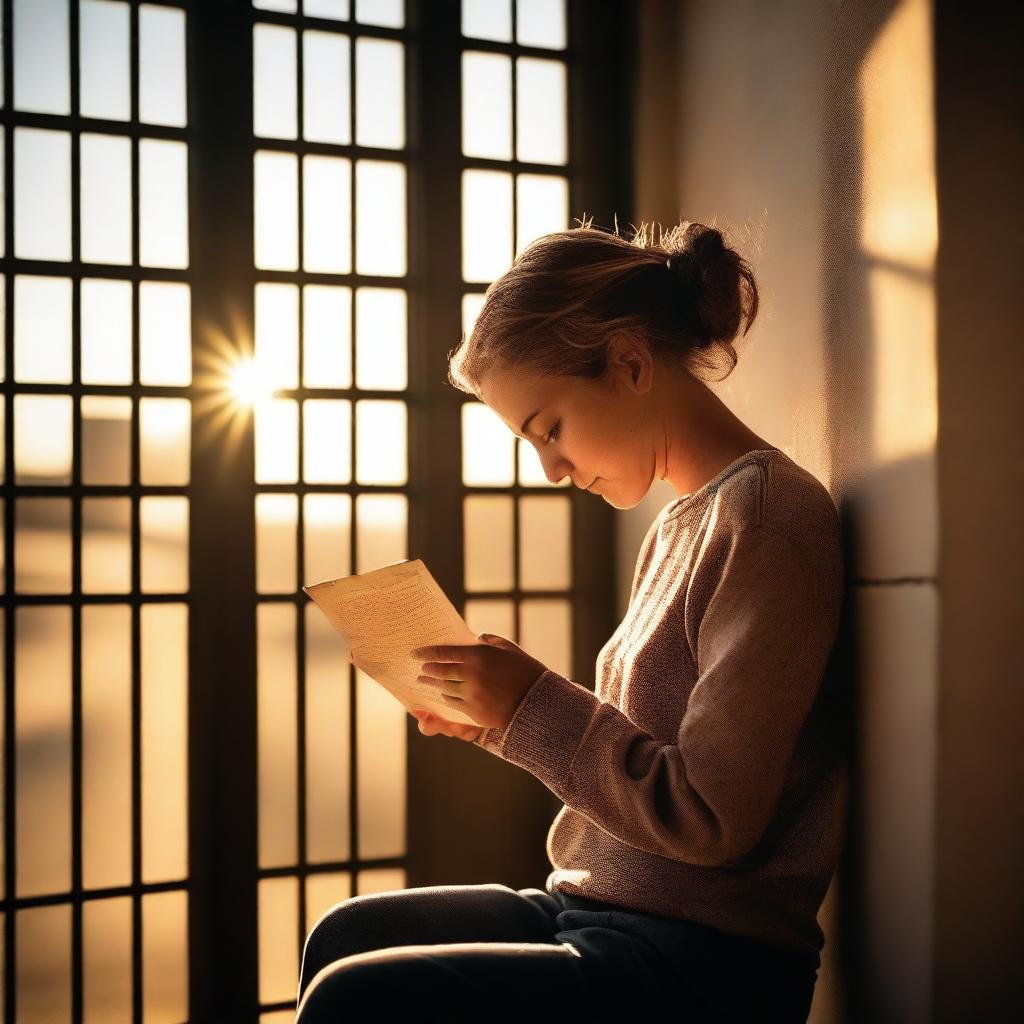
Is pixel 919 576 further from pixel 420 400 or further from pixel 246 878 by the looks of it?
pixel 246 878

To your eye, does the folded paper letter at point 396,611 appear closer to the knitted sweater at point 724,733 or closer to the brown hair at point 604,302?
the knitted sweater at point 724,733

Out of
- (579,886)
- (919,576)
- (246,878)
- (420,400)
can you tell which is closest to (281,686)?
(246,878)

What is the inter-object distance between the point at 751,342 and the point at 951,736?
2.65 feet

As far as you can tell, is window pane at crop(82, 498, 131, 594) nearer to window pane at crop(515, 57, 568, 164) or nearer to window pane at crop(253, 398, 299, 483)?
window pane at crop(253, 398, 299, 483)

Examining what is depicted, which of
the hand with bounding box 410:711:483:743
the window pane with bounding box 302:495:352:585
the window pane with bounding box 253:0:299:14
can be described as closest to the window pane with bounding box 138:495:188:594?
the window pane with bounding box 302:495:352:585

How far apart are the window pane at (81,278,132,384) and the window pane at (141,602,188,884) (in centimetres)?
28

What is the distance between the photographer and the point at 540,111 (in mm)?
2211

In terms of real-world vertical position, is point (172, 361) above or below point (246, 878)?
above

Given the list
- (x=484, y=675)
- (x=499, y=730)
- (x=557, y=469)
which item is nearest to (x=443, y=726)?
(x=499, y=730)

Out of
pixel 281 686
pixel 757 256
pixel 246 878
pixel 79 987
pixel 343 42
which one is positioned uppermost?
pixel 343 42

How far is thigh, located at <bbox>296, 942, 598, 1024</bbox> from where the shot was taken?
100 cm

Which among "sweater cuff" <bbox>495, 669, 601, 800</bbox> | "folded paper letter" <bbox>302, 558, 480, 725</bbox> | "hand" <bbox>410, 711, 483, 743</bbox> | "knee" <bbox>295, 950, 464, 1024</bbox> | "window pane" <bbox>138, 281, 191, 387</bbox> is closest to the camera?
"knee" <bbox>295, 950, 464, 1024</bbox>

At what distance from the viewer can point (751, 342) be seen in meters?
1.66

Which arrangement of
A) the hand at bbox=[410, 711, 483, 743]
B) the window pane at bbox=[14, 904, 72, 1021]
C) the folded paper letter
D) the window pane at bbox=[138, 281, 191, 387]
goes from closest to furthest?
the folded paper letter → the hand at bbox=[410, 711, 483, 743] → the window pane at bbox=[14, 904, 72, 1021] → the window pane at bbox=[138, 281, 191, 387]
